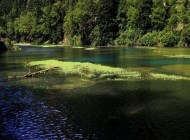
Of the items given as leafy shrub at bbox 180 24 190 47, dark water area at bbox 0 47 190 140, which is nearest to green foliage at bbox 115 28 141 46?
leafy shrub at bbox 180 24 190 47

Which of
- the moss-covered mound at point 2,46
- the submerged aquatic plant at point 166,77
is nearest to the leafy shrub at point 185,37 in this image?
the moss-covered mound at point 2,46

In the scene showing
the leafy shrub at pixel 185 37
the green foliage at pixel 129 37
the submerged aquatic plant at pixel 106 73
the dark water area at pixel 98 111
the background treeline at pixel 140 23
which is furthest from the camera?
the green foliage at pixel 129 37

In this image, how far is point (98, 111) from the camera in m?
38.2

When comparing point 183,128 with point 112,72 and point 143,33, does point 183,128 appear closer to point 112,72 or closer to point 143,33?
point 112,72

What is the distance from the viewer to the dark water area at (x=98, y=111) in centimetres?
3105

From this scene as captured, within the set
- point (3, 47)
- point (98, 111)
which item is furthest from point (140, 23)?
point (98, 111)

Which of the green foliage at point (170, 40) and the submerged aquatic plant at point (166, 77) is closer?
the submerged aquatic plant at point (166, 77)

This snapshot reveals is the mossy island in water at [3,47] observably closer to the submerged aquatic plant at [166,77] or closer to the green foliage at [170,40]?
the green foliage at [170,40]

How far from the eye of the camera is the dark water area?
31047mm

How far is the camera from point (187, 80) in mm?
56250

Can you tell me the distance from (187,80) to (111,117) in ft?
78.4

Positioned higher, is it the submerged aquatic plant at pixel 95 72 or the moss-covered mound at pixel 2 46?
the moss-covered mound at pixel 2 46

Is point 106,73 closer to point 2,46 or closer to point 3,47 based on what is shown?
point 2,46

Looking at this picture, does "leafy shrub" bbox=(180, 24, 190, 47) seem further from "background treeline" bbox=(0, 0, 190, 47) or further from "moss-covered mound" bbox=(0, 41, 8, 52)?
"moss-covered mound" bbox=(0, 41, 8, 52)
